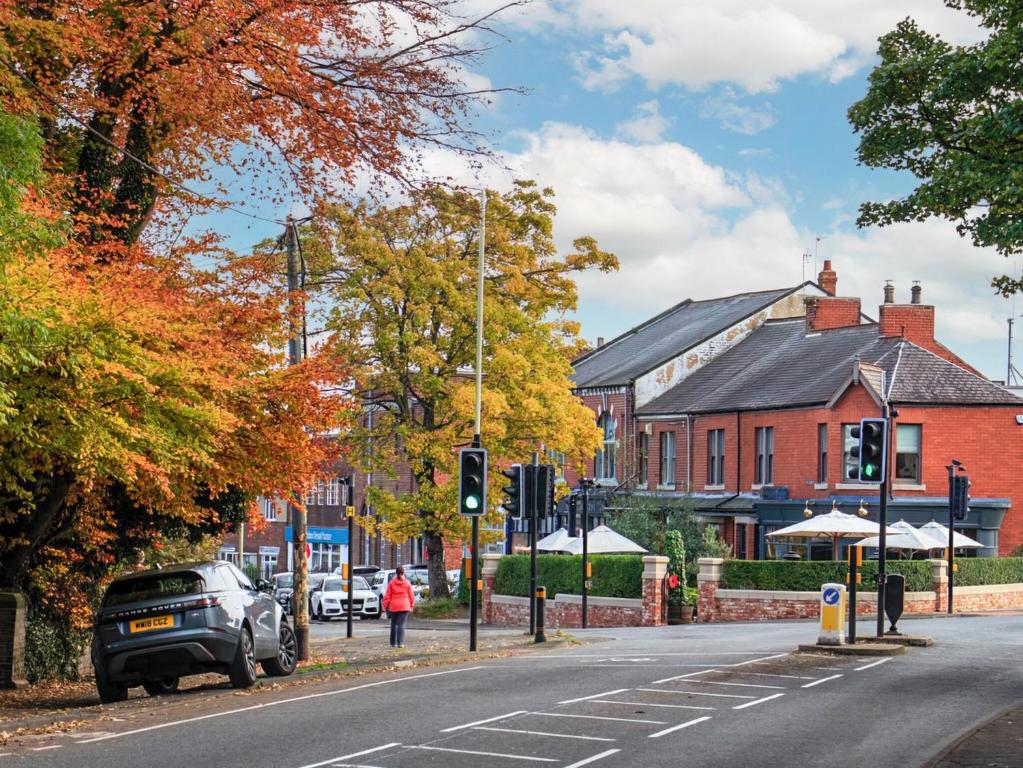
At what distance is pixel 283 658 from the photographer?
21484mm

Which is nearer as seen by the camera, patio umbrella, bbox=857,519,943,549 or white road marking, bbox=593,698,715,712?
white road marking, bbox=593,698,715,712

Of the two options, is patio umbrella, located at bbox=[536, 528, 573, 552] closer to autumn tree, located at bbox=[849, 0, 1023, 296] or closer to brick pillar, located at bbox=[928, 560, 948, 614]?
brick pillar, located at bbox=[928, 560, 948, 614]

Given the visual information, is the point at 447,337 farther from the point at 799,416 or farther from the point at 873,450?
the point at 873,450

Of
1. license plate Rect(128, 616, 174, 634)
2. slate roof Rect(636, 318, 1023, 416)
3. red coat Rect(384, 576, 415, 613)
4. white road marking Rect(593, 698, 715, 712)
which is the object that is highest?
slate roof Rect(636, 318, 1023, 416)

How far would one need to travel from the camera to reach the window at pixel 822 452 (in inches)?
1966

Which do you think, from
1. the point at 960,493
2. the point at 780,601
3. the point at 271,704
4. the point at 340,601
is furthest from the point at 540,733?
the point at 340,601

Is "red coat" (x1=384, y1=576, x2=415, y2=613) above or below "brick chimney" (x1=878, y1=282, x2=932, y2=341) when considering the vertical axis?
below

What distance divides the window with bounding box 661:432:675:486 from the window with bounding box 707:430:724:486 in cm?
266

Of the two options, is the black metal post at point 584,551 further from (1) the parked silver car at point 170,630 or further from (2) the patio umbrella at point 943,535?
(1) the parked silver car at point 170,630

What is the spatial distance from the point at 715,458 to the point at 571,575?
12.2 meters

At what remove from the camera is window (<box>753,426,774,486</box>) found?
172ft

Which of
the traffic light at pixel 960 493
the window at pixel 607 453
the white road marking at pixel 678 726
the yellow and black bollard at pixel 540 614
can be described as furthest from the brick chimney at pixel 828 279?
the white road marking at pixel 678 726

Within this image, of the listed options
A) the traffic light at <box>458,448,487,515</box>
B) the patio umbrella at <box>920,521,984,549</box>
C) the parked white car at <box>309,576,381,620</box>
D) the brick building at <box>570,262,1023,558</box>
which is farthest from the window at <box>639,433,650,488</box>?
the traffic light at <box>458,448,487,515</box>

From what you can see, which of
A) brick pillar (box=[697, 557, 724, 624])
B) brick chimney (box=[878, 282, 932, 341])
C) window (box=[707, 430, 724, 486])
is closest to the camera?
brick pillar (box=[697, 557, 724, 624])
